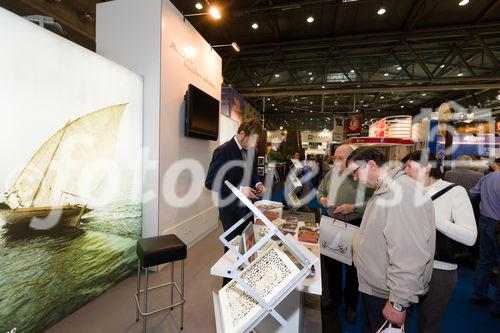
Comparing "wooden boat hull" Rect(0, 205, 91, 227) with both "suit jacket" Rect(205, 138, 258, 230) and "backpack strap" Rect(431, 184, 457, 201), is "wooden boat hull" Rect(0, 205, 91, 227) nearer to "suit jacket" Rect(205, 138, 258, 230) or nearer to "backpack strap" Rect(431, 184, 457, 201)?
"suit jacket" Rect(205, 138, 258, 230)

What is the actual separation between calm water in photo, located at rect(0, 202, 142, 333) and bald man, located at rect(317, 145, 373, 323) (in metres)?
2.10

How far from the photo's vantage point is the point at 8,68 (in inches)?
66.2

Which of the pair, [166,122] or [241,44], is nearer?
[166,122]

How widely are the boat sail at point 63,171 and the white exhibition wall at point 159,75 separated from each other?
57 cm

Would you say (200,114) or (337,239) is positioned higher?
(200,114)

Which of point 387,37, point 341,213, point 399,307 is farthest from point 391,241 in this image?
point 387,37

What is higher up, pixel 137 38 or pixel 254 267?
pixel 137 38

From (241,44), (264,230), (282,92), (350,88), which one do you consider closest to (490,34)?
(350,88)

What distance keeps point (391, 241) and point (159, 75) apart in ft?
9.32

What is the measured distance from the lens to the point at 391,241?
120cm

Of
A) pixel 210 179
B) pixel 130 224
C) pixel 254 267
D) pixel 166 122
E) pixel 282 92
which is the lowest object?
pixel 130 224

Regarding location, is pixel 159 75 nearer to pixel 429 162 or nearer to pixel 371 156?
pixel 371 156

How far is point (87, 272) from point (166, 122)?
176cm

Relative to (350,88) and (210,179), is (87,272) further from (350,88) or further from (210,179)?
(350,88)
